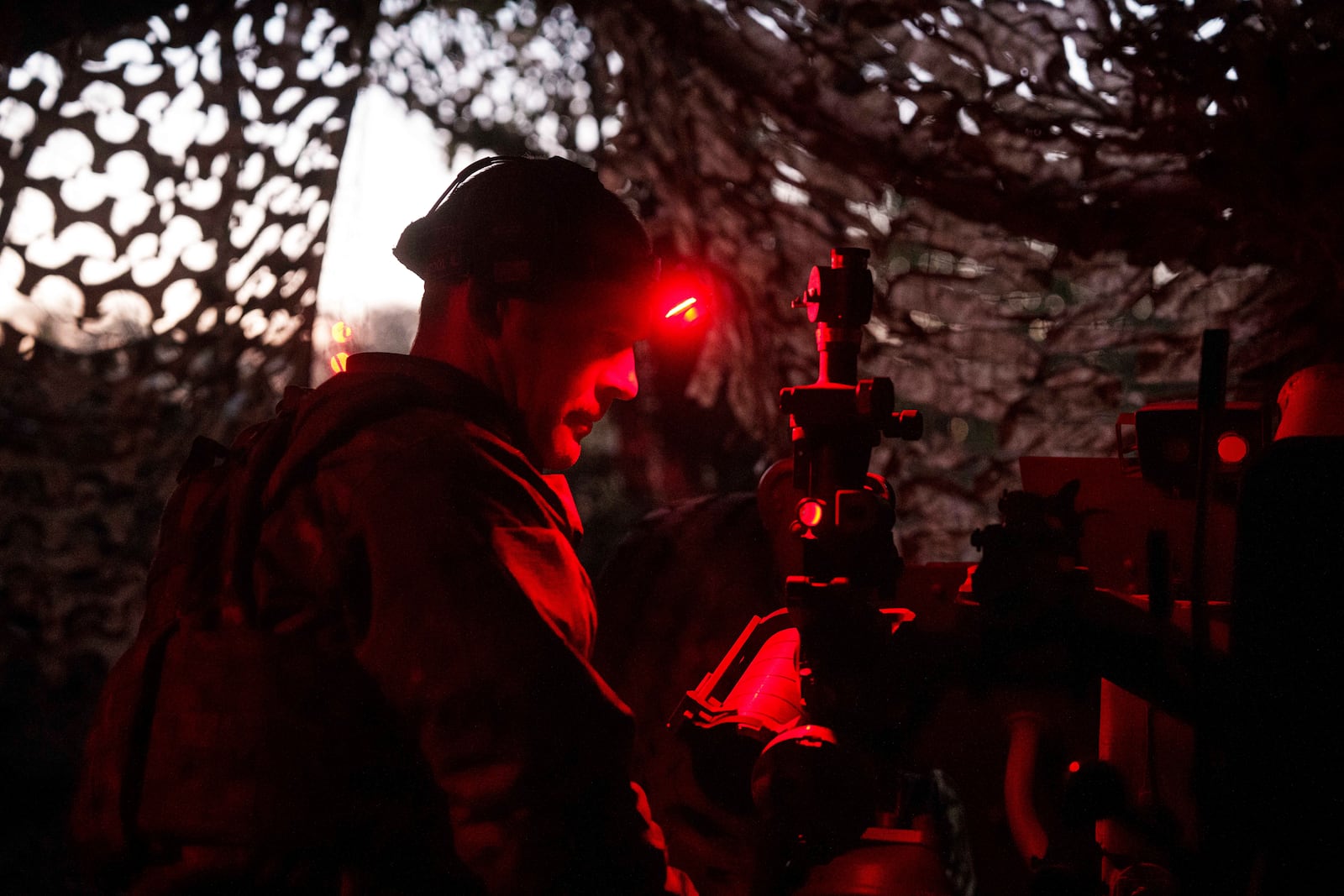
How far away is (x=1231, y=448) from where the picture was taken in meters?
1.65

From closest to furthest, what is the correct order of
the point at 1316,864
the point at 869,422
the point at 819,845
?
the point at 1316,864 < the point at 819,845 < the point at 869,422

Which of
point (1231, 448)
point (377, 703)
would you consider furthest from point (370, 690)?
point (1231, 448)

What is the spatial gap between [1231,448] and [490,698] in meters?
1.25

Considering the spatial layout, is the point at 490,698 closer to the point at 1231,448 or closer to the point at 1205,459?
the point at 1205,459

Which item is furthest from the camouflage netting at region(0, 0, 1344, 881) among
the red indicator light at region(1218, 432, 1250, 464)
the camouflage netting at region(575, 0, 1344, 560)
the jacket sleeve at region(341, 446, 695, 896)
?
the jacket sleeve at region(341, 446, 695, 896)

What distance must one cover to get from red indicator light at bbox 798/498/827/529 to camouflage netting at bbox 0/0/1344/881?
1.33 m

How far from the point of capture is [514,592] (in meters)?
1.19

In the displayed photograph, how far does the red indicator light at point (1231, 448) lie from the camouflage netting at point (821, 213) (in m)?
0.82

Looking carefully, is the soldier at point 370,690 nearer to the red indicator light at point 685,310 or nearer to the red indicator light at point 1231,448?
the red indicator light at point 685,310

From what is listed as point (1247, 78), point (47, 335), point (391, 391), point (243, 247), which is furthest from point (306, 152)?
point (1247, 78)

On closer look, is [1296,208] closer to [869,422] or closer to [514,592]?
[869,422]

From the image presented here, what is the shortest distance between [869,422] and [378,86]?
2.01 metres

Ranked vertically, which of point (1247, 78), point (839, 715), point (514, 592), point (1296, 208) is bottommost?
point (839, 715)

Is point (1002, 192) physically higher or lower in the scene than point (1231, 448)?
higher
